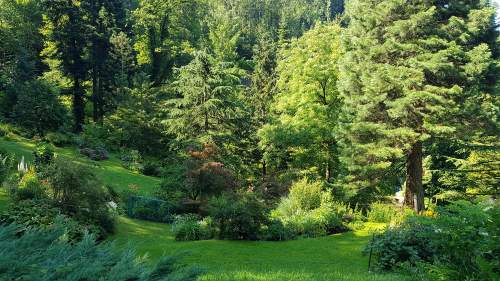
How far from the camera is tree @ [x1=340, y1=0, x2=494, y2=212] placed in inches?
612

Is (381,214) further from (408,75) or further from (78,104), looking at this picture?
(78,104)

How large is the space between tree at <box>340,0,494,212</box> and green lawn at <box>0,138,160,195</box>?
412 inches

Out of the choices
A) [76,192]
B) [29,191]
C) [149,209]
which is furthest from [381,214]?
[29,191]

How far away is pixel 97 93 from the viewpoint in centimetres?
3388

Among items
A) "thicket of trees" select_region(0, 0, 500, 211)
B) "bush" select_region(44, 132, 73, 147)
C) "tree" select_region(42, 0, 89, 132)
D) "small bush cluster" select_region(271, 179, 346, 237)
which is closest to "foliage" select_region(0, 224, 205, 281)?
"small bush cluster" select_region(271, 179, 346, 237)

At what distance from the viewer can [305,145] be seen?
23.1 meters

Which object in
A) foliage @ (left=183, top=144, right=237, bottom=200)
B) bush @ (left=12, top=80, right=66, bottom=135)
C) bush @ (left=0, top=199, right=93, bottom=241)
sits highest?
bush @ (left=12, top=80, right=66, bottom=135)

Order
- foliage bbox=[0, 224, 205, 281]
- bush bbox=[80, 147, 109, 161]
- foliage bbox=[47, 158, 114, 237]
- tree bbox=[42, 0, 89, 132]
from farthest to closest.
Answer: tree bbox=[42, 0, 89, 132] < bush bbox=[80, 147, 109, 161] < foliage bbox=[47, 158, 114, 237] < foliage bbox=[0, 224, 205, 281]

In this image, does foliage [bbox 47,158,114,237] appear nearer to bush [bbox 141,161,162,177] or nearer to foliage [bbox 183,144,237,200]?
foliage [bbox 183,144,237,200]

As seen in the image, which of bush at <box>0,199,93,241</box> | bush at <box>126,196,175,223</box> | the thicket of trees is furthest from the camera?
bush at <box>126,196,175,223</box>

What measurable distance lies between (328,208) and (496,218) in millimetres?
10671

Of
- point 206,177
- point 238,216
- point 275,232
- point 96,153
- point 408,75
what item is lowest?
point 275,232

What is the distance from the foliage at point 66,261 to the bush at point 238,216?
9226mm

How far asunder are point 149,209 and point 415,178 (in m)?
→ 10.6
